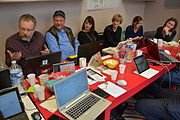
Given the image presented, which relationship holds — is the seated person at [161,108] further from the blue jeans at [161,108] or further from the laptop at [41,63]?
the laptop at [41,63]

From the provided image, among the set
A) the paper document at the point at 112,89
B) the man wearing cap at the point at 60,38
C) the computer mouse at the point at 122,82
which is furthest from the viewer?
the man wearing cap at the point at 60,38

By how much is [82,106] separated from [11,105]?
1.50ft

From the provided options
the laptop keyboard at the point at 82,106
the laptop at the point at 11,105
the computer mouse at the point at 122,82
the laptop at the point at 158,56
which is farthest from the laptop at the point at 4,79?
the laptop at the point at 158,56

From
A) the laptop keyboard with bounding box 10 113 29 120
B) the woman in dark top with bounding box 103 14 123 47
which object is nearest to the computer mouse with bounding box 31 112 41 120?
the laptop keyboard with bounding box 10 113 29 120

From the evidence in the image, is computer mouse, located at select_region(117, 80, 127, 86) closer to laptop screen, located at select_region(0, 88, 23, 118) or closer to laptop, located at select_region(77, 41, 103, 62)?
laptop, located at select_region(77, 41, 103, 62)

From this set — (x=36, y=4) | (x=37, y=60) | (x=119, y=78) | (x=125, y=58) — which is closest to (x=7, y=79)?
(x=37, y=60)

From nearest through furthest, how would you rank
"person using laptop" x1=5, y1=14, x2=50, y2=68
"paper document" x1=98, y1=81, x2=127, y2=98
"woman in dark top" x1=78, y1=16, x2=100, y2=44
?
"paper document" x1=98, y1=81, x2=127, y2=98, "person using laptop" x1=5, y1=14, x2=50, y2=68, "woman in dark top" x1=78, y1=16, x2=100, y2=44

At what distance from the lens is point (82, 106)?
1.12m

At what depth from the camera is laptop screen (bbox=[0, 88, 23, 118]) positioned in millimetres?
925

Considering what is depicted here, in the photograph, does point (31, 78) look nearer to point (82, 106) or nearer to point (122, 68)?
point (82, 106)

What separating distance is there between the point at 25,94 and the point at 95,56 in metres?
0.80

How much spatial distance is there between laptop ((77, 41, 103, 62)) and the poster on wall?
69.8 inches

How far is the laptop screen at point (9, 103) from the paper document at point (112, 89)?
0.66m

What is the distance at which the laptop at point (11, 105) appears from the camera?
928mm
